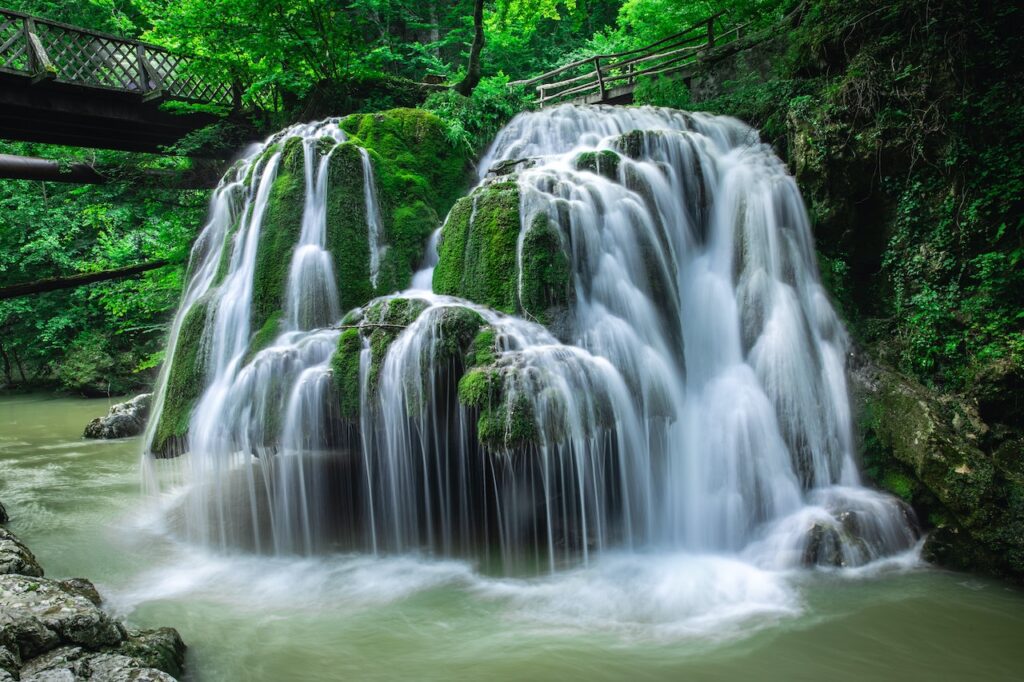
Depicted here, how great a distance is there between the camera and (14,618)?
3.33 meters

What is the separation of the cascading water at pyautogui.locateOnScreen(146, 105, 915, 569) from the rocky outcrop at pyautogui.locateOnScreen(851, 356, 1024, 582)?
0.29 meters

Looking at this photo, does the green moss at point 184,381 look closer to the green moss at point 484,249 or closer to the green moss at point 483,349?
the green moss at point 484,249

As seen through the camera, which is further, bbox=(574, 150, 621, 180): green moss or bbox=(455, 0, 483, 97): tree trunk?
bbox=(455, 0, 483, 97): tree trunk

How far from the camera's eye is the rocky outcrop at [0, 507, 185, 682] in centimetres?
314

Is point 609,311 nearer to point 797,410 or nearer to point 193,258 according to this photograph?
point 797,410

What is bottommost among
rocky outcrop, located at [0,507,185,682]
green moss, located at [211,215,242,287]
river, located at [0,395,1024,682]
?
river, located at [0,395,1024,682]

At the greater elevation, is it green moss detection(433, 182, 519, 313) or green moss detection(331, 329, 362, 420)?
green moss detection(433, 182, 519, 313)

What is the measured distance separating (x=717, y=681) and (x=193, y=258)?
352 inches

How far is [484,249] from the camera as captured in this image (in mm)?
6719

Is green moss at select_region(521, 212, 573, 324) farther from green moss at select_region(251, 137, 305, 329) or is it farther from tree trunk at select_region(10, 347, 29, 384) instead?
tree trunk at select_region(10, 347, 29, 384)

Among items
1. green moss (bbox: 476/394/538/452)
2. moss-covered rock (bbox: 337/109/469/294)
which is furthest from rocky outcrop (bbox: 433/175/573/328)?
green moss (bbox: 476/394/538/452)

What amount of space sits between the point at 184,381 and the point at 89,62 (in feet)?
25.6

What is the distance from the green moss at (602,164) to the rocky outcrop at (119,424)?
1059 cm

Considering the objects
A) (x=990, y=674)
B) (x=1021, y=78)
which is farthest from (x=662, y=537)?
(x=1021, y=78)
